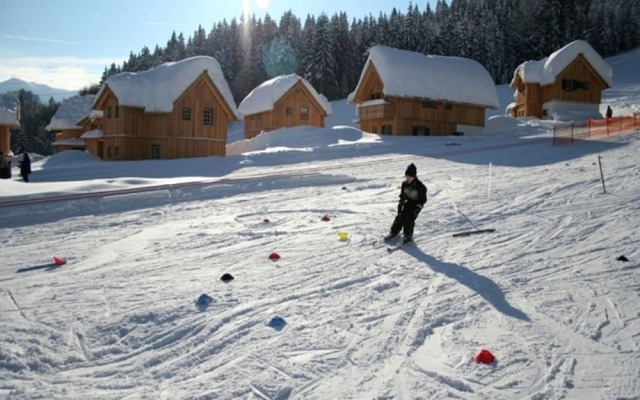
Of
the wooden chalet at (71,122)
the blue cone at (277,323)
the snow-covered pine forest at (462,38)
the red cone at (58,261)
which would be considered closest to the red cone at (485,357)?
the blue cone at (277,323)

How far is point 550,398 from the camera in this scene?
4031 millimetres

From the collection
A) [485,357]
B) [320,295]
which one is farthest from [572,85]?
[485,357]

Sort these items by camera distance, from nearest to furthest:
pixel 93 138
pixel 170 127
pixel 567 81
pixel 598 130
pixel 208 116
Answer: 1. pixel 598 130
2. pixel 170 127
3. pixel 208 116
4. pixel 93 138
5. pixel 567 81

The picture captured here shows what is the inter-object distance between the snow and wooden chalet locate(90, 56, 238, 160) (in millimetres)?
16190

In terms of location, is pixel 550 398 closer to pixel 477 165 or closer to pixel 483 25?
pixel 477 165

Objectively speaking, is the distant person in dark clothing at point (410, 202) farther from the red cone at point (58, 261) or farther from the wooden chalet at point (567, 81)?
the wooden chalet at point (567, 81)

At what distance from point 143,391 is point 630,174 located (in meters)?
15.2

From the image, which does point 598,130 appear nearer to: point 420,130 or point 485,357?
point 420,130

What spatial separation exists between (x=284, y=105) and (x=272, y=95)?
58.7 inches

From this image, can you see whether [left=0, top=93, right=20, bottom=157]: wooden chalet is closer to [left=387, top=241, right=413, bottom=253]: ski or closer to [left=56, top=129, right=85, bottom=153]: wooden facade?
[left=56, top=129, right=85, bottom=153]: wooden facade

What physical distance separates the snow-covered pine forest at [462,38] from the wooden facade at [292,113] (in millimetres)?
→ 34067

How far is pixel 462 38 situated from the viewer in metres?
76.7

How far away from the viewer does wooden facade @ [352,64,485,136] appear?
119ft

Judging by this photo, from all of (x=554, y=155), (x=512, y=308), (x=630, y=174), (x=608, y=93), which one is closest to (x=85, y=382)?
(x=512, y=308)
